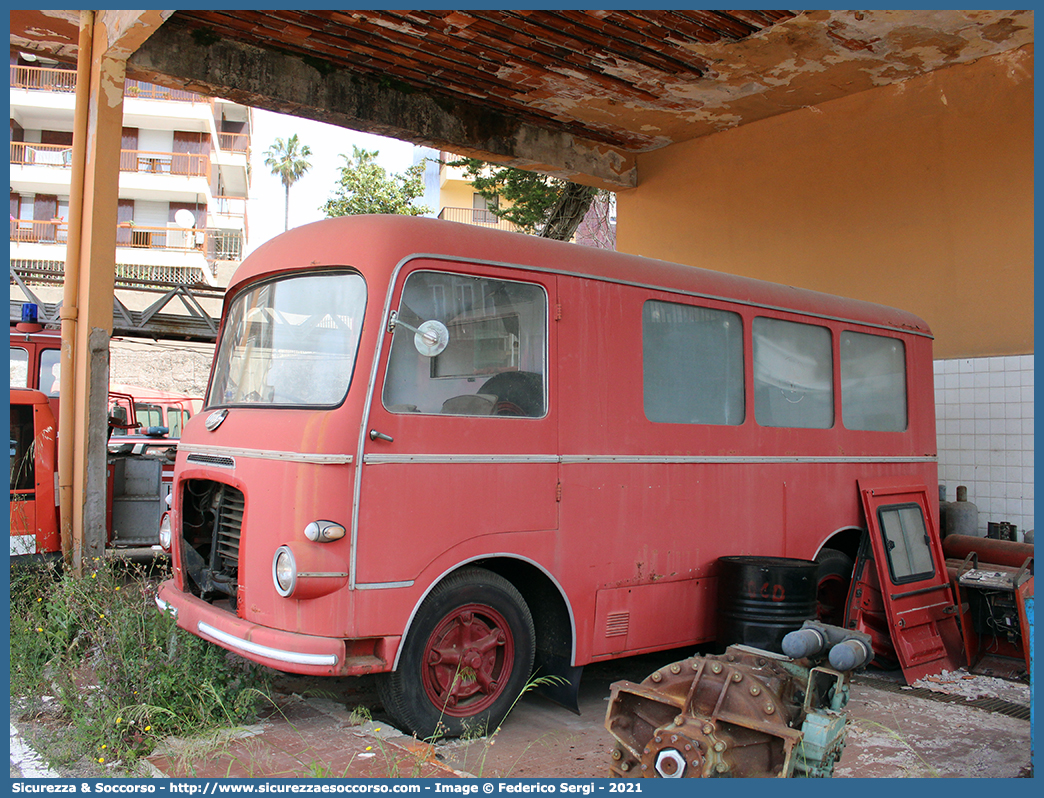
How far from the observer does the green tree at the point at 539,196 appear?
12484 mm

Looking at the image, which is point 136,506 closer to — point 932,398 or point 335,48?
point 335,48

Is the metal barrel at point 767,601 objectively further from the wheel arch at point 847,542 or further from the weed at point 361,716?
the weed at point 361,716

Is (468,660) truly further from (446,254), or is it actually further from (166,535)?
(166,535)

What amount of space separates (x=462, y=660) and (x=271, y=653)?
965 millimetres

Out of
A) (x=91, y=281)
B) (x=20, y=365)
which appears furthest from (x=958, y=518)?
(x=20, y=365)

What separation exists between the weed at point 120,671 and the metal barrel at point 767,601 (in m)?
2.80

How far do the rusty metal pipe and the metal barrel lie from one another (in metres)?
2.21

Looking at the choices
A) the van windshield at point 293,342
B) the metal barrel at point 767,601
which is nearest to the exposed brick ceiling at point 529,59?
the van windshield at point 293,342

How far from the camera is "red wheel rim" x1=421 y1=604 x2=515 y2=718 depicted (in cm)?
436

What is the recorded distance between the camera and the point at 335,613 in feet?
13.1

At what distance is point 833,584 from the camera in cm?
667

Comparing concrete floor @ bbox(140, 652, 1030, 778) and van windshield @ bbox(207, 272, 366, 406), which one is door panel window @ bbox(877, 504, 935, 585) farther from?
van windshield @ bbox(207, 272, 366, 406)

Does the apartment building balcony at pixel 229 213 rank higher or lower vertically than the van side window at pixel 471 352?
higher

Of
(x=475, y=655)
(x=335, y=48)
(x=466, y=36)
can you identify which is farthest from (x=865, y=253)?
(x=475, y=655)
